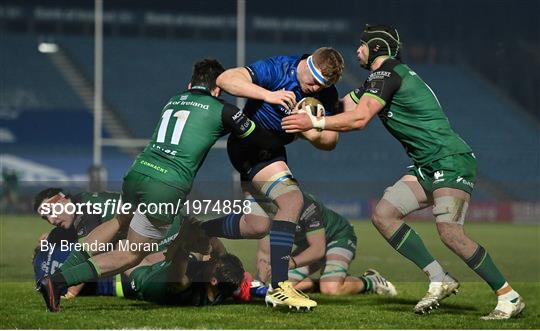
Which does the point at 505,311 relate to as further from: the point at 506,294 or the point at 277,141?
the point at 277,141

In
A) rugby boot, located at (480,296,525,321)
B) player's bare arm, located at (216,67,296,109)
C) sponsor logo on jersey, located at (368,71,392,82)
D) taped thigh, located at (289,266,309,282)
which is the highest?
sponsor logo on jersey, located at (368,71,392,82)

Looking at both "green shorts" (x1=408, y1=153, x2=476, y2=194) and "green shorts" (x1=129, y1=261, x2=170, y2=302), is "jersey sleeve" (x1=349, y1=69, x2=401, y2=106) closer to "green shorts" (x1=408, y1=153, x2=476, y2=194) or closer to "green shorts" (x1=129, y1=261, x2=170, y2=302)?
"green shorts" (x1=408, y1=153, x2=476, y2=194)

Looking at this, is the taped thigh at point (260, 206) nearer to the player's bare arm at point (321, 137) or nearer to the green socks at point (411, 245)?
the player's bare arm at point (321, 137)

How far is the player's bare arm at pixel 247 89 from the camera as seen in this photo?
21.6 feet

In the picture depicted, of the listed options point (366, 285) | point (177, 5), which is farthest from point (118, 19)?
point (366, 285)

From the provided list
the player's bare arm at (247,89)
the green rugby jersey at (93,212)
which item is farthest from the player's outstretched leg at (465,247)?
the green rugby jersey at (93,212)

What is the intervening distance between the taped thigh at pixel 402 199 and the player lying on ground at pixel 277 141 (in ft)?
1.91

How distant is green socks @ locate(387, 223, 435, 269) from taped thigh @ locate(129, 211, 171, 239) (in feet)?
5.13

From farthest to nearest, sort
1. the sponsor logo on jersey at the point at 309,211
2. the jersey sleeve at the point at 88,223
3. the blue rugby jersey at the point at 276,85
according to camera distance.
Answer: the sponsor logo on jersey at the point at 309,211 < the jersey sleeve at the point at 88,223 < the blue rugby jersey at the point at 276,85

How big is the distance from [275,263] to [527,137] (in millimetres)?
23316

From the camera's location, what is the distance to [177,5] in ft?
92.1

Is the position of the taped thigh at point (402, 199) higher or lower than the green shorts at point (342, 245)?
higher

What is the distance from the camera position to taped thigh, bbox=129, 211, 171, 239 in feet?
21.9

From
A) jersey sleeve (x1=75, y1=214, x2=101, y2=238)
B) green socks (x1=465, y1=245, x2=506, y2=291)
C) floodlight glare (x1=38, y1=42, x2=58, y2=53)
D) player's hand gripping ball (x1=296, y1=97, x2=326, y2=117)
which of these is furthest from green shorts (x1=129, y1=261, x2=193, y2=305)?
floodlight glare (x1=38, y1=42, x2=58, y2=53)
